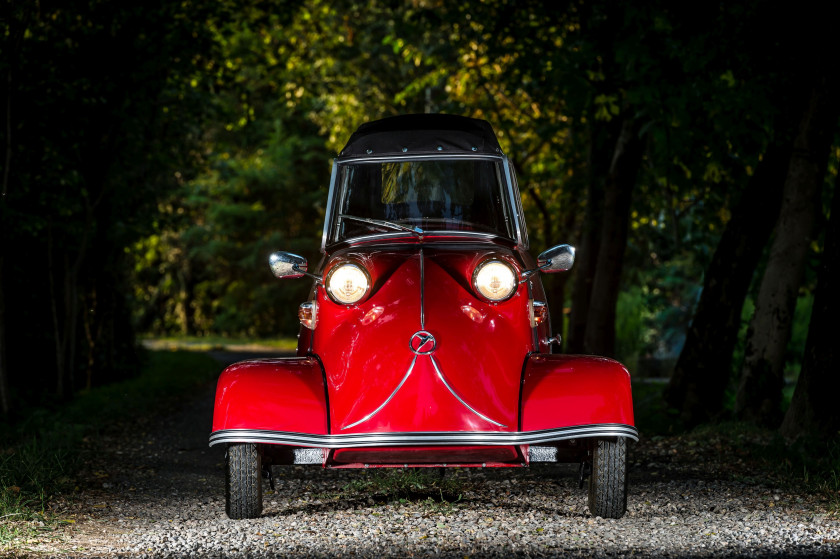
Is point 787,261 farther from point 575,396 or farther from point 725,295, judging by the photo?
point 575,396

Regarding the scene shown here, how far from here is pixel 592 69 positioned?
43.4ft

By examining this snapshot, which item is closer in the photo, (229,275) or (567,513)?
(567,513)

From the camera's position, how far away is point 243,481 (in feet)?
19.7

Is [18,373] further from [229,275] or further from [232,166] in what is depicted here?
[229,275]

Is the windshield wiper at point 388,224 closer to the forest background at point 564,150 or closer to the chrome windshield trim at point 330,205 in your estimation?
the chrome windshield trim at point 330,205

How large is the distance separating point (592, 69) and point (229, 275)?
99.6ft

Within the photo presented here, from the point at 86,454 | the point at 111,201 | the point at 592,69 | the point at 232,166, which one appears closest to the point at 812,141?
the point at 592,69

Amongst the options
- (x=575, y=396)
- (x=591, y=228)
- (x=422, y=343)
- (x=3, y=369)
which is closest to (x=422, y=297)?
(x=422, y=343)

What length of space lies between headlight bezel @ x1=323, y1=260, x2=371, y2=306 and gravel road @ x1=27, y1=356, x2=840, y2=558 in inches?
51.4

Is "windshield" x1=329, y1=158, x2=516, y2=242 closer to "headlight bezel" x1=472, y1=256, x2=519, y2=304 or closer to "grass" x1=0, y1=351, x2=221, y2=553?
"headlight bezel" x1=472, y1=256, x2=519, y2=304

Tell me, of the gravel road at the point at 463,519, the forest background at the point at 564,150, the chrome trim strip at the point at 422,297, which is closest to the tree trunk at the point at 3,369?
the forest background at the point at 564,150

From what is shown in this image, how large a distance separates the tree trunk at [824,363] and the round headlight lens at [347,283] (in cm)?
449

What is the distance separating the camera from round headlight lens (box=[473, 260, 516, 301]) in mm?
6027

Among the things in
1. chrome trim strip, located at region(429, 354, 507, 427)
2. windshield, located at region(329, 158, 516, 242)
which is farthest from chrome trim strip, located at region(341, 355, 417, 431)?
windshield, located at region(329, 158, 516, 242)
